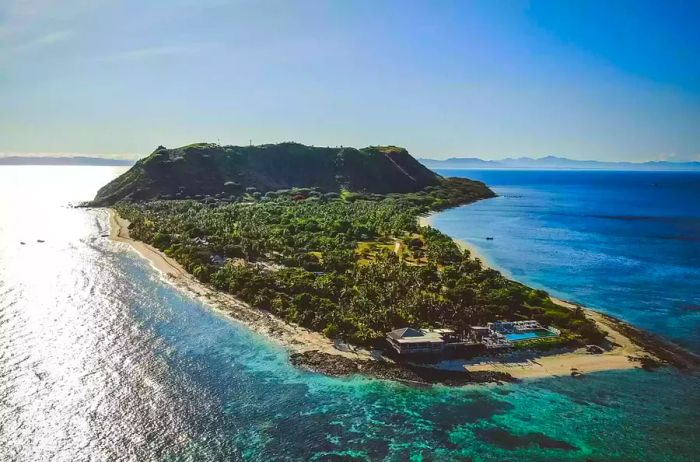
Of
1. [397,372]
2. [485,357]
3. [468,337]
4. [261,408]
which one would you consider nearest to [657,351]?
[485,357]

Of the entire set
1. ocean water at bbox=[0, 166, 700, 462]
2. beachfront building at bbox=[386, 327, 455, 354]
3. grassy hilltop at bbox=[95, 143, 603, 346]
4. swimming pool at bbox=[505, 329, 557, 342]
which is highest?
grassy hilltop at bbox=[95, 143, 603, 346]

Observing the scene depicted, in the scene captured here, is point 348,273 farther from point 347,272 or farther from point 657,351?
point 657,351

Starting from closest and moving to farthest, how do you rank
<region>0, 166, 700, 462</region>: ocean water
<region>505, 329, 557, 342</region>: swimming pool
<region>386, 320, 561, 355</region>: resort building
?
1. <region>0, 166, 700, 462</region>: ocean water
2. <region>386, 320, 561, 355</region>: resort building
3. <region>505, 329, 557, 342</region>: swimming pool

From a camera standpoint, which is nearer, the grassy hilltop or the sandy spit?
the sandy spit

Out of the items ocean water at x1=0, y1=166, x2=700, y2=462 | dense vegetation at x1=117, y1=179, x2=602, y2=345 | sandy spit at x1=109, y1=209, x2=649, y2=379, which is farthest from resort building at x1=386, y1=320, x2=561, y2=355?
ocean water at x1=0, y1=166, x2=700, y2=462

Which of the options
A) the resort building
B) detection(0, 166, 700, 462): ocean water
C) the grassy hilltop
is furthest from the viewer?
the grassy hilltop

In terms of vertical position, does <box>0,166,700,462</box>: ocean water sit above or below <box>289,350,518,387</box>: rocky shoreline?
below

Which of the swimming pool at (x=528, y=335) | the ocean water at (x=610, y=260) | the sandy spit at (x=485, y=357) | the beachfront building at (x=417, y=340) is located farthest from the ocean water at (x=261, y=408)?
the ocean water at (x=610, y=260)

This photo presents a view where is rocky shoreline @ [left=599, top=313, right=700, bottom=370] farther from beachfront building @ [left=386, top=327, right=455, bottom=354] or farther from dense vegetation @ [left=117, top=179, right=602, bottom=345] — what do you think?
beachfront building @ [left=386, top=327, right=455, bottom=354]

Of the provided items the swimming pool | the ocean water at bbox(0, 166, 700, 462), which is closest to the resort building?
the swimming pool
